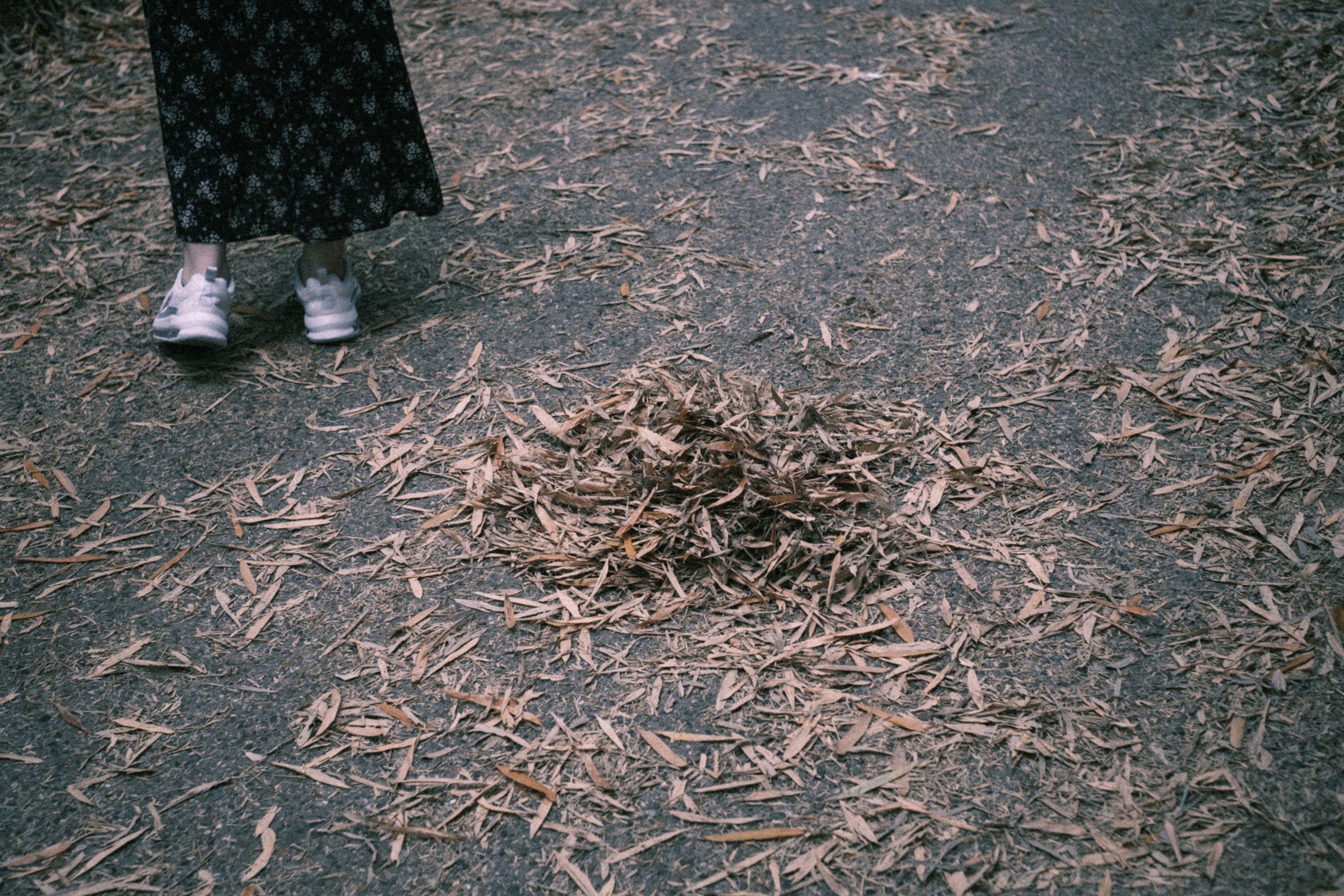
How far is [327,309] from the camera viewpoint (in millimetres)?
2541

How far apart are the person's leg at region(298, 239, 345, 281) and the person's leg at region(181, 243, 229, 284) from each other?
0.19 m

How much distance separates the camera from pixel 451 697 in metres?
1.71

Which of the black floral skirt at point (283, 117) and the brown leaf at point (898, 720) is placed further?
the black floral skirt at point (283, 117)

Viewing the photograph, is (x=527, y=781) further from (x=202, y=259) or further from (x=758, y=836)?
(x=202, y=259)

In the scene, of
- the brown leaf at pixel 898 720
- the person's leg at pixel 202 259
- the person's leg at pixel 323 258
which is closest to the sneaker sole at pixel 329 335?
the person's leg at pixel 323 258

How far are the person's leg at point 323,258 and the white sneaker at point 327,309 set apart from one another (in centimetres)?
1

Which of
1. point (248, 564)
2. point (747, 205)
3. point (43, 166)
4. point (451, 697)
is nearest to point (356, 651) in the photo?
point (451, 697)

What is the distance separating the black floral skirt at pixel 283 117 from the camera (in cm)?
222

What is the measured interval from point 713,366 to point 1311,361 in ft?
4.61

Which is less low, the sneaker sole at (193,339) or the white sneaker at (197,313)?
the white sneaker at (197,313)

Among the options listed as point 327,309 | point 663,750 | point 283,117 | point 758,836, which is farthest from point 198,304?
point 758,836

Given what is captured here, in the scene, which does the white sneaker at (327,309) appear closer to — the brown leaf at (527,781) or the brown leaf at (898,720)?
the brown leaf at (527,781)

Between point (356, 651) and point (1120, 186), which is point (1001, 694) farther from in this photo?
point (1120, 186)

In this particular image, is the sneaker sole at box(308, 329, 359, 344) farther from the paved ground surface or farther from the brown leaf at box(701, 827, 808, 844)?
the brown leaf at box(701, 827, 808, 844)
